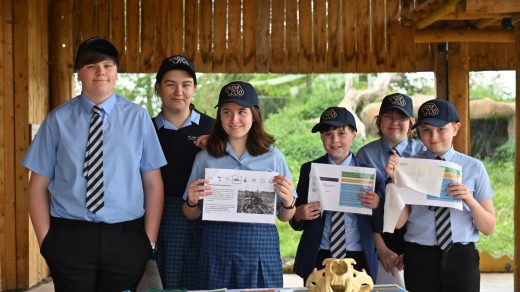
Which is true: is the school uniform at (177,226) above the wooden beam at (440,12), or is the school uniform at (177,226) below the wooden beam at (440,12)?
below

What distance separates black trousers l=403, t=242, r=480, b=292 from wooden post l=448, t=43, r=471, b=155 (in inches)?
187

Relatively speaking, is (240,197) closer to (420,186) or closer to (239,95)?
(239,95)

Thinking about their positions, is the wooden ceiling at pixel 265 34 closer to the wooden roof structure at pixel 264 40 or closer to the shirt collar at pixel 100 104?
the wooden roof structure at pixel 264 40

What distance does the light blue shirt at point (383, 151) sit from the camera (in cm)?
424

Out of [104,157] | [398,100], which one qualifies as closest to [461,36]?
[398,100]

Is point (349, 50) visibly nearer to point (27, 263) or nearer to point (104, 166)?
point (27, 263)

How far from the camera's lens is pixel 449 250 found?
3584 mm

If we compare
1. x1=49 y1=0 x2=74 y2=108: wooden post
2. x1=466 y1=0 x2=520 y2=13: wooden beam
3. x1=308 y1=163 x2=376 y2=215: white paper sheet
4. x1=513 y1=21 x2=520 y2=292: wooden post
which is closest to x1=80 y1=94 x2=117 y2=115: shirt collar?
x1=308 y1=163 x2=376 y2=215: white paper sheet

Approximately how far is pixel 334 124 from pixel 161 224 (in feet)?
3.88

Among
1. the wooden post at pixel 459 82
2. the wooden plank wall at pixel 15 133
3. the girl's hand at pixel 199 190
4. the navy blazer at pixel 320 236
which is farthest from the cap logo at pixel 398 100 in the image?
the wooden plank wall at pixel 15 133

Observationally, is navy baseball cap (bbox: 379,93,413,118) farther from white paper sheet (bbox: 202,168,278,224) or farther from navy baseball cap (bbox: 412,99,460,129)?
white paper sheet (bbox: 202,168,278,224)

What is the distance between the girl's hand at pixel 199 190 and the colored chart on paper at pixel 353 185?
840mm

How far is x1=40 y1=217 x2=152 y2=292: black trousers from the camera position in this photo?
322cm

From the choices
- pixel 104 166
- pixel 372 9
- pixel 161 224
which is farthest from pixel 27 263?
pixel 372 9
